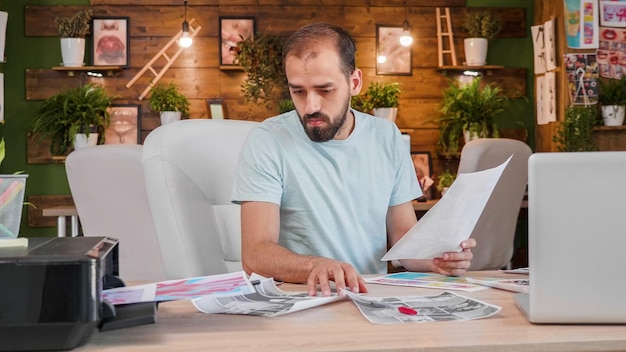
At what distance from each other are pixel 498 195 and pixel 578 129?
1.43 metres

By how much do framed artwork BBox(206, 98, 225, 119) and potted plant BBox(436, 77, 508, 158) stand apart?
4.78 ft

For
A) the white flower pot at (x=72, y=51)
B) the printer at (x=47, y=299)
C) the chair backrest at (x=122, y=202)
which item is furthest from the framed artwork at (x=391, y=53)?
the printer at (x=47, y=299)

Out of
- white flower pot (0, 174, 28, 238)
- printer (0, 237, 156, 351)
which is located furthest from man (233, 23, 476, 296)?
printer (0, 237, 156, 351)

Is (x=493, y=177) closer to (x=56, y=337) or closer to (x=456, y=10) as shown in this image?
(x=56, y=337)

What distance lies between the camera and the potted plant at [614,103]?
18.8 feet

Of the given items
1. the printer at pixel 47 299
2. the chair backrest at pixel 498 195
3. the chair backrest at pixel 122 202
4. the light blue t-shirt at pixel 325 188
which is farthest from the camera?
the chair backrest at pixel 498 195

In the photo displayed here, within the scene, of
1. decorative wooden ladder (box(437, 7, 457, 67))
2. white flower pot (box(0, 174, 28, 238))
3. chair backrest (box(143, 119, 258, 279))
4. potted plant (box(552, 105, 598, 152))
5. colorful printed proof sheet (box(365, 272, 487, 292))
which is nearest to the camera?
white flower pot (box(0, 174, 28, 238))

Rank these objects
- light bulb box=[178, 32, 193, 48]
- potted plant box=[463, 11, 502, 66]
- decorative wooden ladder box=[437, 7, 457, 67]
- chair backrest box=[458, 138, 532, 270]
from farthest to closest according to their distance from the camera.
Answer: decorative wooden ladder box=[437, 7, 457, 67]
potted plant box=[463, 11, 502, 66]
light bulb box=[178, 32, 193, 48]
chair backrest box=[458, 138, 532, 270]

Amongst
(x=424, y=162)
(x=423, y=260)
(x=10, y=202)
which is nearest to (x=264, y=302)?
(x=10, y=202)

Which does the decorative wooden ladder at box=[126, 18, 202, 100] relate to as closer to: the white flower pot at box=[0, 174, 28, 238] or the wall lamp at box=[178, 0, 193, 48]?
the wall lamp at box=[178, 0, 193, 48]

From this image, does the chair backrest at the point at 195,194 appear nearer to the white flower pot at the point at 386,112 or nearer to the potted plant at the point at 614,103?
the white flower pot at the point at 386,112

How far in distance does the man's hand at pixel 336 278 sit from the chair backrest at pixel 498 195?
9.45 ft

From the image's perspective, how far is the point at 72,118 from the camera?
593 centimetres

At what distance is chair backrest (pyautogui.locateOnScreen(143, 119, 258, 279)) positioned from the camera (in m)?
2.06
